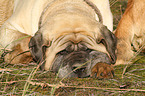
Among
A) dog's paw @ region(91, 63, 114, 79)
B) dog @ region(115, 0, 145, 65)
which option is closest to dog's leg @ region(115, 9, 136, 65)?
dog @ region(115, 0, 145, 65)

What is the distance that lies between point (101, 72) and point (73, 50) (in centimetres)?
39

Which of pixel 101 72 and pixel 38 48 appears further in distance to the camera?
pixel 38 48

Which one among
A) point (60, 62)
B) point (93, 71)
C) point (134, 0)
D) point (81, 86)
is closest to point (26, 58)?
point (60, 62)

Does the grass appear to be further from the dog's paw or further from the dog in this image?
the dog

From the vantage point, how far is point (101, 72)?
9.20ft

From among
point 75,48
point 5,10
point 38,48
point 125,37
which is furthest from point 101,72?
point 5,10

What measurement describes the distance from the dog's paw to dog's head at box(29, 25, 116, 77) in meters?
0.05

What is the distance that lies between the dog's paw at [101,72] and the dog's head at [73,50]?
0.05 m

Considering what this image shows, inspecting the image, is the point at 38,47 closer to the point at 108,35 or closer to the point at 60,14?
the point at 60,14

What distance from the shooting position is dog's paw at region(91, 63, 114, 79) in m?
2.78

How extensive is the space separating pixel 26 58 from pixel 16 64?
183 mm

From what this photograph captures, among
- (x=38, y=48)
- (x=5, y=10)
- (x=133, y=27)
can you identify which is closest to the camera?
(x=38, y=48)

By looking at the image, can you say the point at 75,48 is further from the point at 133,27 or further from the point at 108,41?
the point at 133,27

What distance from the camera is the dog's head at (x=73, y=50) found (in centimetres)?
281
